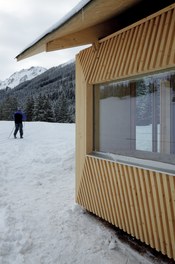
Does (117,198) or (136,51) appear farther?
(117,198)

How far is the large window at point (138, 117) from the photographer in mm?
4020

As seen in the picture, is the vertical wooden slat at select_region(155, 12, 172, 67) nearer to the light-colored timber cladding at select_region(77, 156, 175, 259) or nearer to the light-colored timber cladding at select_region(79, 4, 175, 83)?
the light-colored timber cladding at select_region(79, 4, 175, 83)

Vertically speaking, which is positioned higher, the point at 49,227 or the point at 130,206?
the point at 130,206

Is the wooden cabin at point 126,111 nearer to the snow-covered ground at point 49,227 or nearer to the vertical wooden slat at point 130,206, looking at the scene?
the vertical wooden slat at point 130,206

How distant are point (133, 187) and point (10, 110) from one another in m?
51.2

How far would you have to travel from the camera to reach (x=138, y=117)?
15.6ft

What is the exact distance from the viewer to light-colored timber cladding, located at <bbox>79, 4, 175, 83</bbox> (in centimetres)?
349

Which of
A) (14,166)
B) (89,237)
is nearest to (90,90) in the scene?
(89,237)

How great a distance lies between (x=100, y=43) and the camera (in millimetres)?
4887

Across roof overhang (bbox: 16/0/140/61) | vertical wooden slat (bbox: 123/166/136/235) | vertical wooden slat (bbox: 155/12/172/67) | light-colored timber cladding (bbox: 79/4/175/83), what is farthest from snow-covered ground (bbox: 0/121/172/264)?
roof overhang (bbox: 16/0/140/61)

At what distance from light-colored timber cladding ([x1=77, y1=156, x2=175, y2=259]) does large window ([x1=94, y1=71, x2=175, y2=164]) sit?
0.30 meters

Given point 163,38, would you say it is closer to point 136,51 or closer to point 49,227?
point 136,51

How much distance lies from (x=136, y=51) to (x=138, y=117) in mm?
1204

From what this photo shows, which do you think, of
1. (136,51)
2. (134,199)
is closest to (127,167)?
(134,199)
